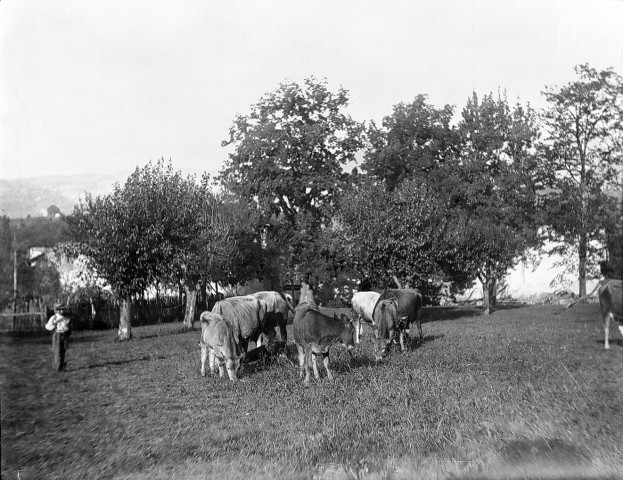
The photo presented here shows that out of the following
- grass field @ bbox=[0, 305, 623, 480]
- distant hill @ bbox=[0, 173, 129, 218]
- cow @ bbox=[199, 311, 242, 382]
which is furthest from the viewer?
cow @ bbox=[199, 311, 242, 382]

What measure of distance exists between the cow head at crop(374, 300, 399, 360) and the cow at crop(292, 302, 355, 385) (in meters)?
3.21

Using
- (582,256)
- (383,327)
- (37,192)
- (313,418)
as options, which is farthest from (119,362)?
(582,256)

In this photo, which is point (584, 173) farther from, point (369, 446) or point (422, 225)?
point (422, 225)

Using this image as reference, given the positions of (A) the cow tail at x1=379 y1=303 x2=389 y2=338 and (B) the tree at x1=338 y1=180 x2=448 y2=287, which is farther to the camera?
(B) the tree at x1=338 y1=180 x2=448 y2=287

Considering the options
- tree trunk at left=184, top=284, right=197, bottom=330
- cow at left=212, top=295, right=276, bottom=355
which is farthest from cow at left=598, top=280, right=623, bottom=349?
tree trunk at left=184, top=284, right=197, bottom=330

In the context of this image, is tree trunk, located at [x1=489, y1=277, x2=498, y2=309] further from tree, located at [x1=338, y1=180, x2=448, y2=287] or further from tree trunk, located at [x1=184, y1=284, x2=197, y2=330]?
tree trunk, located at [x1=184, y1=284, x2=197, y2=330]

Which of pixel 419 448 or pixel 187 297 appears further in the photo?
pixel 187 297

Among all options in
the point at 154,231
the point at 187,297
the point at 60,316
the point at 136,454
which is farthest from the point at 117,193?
the point at 136,454

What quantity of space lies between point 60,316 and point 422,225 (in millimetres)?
27954

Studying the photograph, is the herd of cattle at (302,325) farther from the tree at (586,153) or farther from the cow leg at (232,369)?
the tree at (586,153)

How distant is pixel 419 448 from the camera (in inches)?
327

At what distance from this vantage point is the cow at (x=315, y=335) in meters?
14.2

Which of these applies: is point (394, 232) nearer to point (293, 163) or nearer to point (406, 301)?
point (293, 163)

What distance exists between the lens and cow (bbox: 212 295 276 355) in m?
17.1
